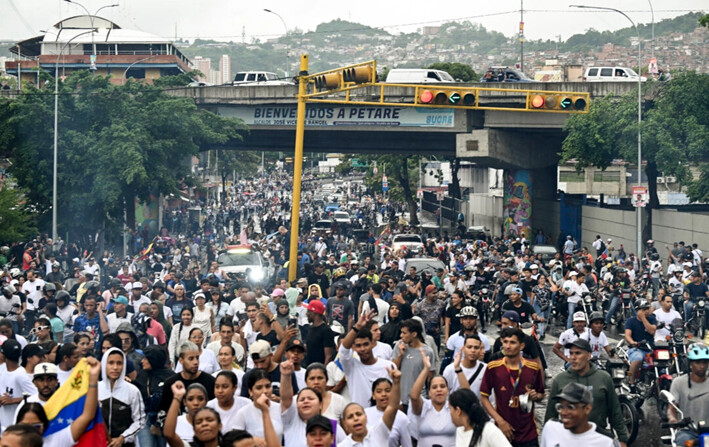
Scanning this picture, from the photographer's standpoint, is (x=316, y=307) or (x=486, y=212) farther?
(x=486, y=212)

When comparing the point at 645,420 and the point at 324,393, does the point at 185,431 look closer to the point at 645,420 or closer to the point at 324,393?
the point at 324,393

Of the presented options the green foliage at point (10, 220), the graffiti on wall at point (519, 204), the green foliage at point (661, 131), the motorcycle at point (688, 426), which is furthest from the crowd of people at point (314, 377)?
the graffiti on wall at point (519, 204)

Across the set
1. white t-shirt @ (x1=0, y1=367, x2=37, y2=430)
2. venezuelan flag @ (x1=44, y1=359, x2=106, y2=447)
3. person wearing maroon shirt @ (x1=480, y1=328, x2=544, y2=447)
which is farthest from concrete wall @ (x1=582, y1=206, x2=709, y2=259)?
venezuelan flag @ (x1=44, y1=359, x2=106, y2=447)

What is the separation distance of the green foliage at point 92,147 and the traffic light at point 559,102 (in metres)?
20.1

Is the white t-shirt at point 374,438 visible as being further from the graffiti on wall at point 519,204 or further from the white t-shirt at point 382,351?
the graffiti on wall at point 519,204

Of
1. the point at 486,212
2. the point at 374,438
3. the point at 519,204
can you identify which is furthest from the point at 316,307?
the point at 486,212

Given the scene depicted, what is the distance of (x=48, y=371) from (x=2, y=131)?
35.3 meters

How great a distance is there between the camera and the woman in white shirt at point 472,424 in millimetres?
7484

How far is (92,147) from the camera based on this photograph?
41750mm

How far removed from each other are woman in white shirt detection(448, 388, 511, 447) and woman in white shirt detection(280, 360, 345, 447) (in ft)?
2.86

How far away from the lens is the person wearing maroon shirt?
918cm

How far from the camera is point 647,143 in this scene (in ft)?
121

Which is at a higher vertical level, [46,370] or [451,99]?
[451,99]

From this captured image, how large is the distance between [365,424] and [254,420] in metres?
1.04
